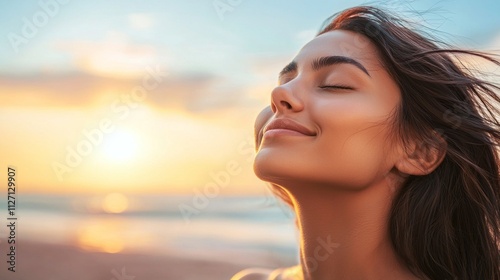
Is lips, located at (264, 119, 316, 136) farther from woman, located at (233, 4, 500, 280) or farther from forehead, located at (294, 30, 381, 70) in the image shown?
forehead, located at (294, 30, 381, 70)

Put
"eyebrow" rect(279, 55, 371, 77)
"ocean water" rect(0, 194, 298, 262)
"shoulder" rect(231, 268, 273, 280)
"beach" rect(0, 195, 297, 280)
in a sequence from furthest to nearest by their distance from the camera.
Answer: "ocean water" rect(0, 194, 298, 262) → "beach" rect(0, 195, 297, 280) → "shoulder" rect(231, 268, 273, 280) → "eyebrow" rect(279, 55, 371, 77)

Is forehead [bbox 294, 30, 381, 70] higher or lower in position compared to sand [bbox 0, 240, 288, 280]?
higher

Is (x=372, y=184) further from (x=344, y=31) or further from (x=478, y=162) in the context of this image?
(x=344, y=31)

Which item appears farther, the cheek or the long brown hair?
the long brown hair

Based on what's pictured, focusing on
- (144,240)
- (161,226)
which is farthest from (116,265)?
(161,226)

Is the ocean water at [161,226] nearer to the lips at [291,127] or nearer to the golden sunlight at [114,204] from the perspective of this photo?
the golden sunlight at [114,204]

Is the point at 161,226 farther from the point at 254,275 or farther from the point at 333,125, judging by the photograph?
the point at 333,125

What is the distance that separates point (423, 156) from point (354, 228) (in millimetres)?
412

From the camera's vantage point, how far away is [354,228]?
2.38 meters

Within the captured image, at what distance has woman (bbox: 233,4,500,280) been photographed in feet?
7.36

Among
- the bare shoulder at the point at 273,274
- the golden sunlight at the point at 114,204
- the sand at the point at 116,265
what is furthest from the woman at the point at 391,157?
the golden sunlight at the point at 114,204

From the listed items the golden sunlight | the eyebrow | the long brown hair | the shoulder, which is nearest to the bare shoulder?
the shoulder

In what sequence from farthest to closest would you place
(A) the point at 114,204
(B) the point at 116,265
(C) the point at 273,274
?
(A) the point at 114,204 → (B) the point at 116,265 → (C) the point at 273,274

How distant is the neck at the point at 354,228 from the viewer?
2350 millimetres
